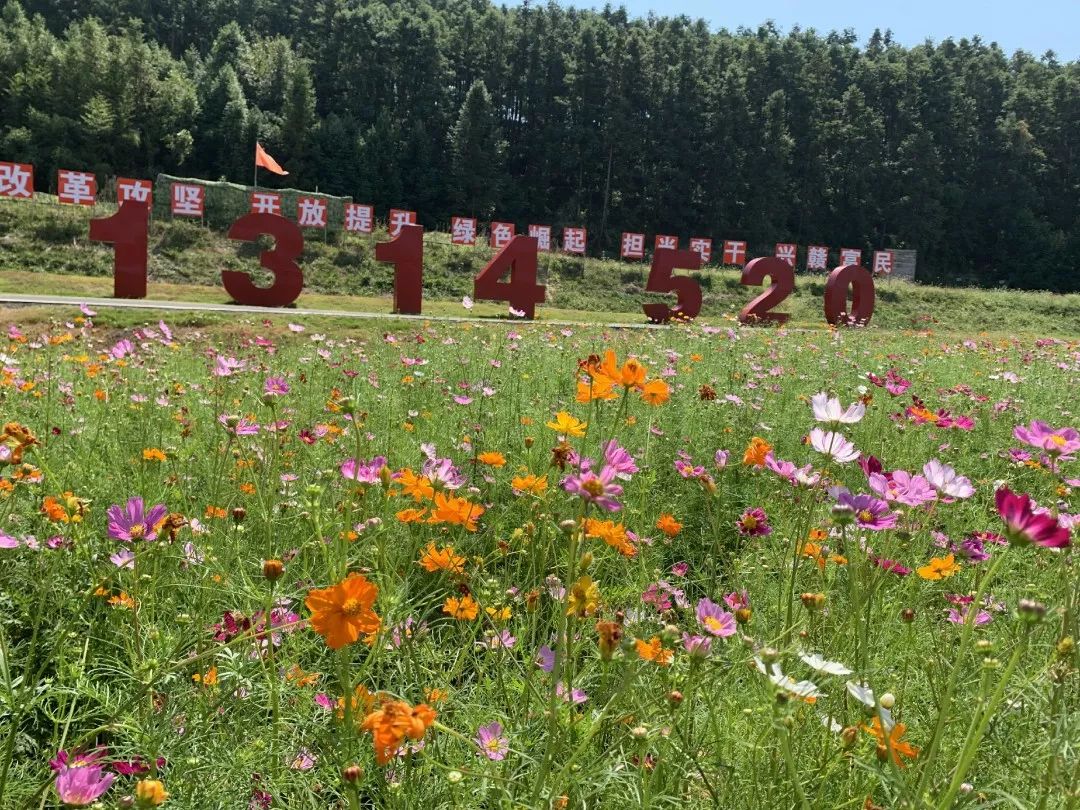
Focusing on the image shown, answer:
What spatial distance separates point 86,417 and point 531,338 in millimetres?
3888

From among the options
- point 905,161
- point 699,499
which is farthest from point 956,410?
point 905,161

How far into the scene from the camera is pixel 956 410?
3.40m

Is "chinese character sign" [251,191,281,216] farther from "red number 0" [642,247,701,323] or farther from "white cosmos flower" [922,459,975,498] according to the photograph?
"white cosmos flower" [922,459,975,498]

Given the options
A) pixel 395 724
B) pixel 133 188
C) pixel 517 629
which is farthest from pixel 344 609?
pixel 133 188

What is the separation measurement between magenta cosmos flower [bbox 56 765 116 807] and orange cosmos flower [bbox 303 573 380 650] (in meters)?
0.22

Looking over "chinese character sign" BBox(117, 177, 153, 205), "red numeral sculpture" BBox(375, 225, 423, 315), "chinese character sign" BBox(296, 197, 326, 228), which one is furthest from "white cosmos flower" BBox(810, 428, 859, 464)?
"chinese character sign" BBox(296, 197, 326, 228)

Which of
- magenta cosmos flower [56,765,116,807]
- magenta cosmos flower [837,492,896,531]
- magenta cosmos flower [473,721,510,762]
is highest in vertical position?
magenta cosmos flower [837,492,896,531]

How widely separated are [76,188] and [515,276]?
12.2 metres

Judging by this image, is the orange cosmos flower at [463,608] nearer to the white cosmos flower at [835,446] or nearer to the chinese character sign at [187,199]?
the white cosmos flower at [835,446]

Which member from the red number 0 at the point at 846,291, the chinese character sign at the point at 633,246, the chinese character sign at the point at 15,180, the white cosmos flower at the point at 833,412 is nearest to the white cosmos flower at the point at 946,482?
the white cosmos flower at the point at 833,412

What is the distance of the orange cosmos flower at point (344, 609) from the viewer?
24.4 inches

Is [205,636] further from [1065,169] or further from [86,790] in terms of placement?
[1065,169]

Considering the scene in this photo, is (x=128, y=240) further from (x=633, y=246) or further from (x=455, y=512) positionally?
(x=633, y=246)

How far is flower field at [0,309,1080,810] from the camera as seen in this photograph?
72cm
